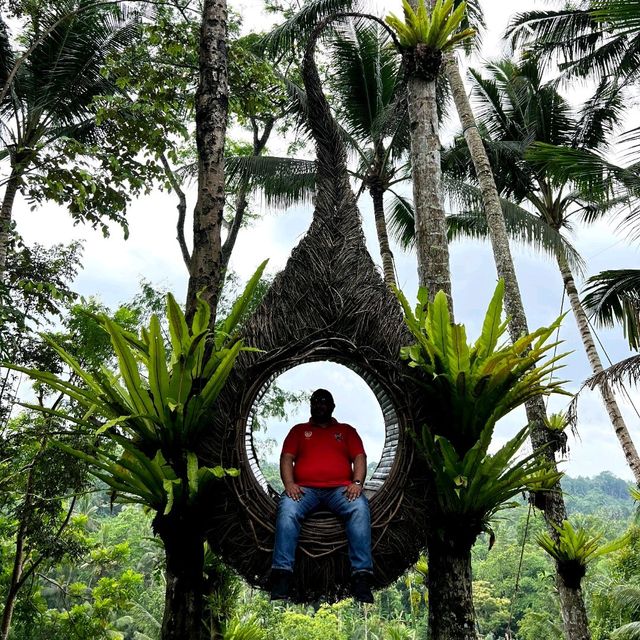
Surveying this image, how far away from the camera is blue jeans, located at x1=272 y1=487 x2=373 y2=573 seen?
2578mm

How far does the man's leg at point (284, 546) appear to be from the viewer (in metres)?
2.56

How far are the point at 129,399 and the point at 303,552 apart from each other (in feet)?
3.51

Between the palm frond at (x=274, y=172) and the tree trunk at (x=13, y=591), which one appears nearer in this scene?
the tree trunk at (x=13, y=591)

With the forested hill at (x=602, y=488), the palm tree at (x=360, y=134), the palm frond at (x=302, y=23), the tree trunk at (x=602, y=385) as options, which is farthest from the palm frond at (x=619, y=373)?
the forested hill at (x=602, y=488)

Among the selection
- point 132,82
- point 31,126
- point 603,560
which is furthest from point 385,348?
point 603,560

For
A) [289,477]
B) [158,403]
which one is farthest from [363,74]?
[158,403]

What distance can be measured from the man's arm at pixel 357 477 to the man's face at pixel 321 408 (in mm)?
305

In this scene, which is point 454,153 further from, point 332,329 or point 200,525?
point 200,525

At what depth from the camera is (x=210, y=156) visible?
3.41 meters

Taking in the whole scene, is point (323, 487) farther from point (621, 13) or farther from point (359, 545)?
point (621, 13)

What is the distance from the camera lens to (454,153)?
1218 cm

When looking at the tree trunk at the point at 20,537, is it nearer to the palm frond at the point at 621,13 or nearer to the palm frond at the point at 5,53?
the palm frond at the point at 5,53

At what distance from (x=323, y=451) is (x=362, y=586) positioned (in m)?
0.79

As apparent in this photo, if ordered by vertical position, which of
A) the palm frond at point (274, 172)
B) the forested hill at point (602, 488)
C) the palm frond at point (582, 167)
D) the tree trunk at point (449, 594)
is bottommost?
the tree trunk at point (449, 594)
